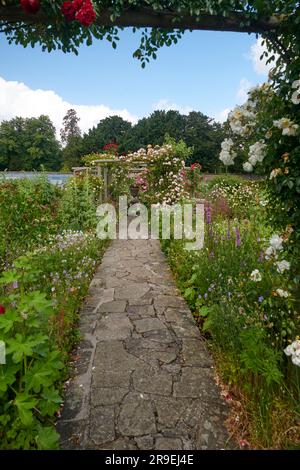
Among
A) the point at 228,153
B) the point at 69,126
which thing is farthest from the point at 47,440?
the point at 69,126

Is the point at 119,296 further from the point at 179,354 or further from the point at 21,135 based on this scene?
the point at 21,135

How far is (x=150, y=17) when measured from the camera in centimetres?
221

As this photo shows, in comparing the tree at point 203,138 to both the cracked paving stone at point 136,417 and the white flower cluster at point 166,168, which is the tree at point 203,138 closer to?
the white flower cluster at point 166,168

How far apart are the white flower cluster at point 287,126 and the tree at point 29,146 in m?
36.5

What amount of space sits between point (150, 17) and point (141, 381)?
2652 mm

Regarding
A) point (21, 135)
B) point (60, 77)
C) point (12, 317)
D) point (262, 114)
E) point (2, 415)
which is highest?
point (21, 135)

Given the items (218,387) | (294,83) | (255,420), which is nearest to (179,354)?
(218,387)

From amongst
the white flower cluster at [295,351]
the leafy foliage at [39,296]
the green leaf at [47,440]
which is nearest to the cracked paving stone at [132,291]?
the leafy foliage at [39,296]

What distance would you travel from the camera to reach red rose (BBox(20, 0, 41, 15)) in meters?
1.92

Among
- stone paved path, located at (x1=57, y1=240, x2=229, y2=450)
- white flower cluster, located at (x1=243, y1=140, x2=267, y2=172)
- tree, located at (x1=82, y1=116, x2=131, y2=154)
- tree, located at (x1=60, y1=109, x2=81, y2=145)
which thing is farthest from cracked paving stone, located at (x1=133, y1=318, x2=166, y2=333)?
tree, located at (x1=60, y1=109, x2=81, y2=145)

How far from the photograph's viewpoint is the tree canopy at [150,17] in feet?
6.30
